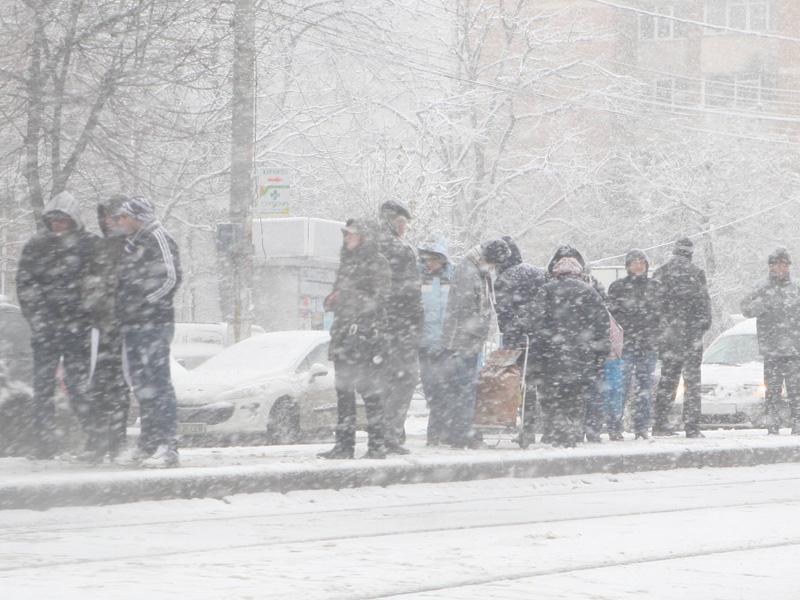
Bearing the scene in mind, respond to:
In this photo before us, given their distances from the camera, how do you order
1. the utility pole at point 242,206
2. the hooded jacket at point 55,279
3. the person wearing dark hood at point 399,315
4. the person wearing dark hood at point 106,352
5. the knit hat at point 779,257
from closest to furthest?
the person wearing dark hood at point 106,352 < the hooded jacket at point 55,279 < the person wearing dark hood at point 399,315 < the knit hat at point 779,257 < the utility pole at point 242,206

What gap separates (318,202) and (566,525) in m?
29.4

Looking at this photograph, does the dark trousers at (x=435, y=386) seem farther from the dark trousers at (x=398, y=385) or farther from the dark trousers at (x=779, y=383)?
the dark trousers at (x=779, y=383)

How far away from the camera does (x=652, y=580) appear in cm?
583

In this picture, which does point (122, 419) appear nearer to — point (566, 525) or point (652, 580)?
point (566, 525)

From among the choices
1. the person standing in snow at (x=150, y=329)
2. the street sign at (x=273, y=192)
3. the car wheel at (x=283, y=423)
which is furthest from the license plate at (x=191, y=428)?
Answer: the street sign at (x=273, y=192)

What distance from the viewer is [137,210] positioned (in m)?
9.04

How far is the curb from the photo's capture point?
7730 mm

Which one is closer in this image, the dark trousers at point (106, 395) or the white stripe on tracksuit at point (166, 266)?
the white stripe on tracksuit at point (166, 266)

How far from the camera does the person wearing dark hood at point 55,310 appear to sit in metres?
9.21

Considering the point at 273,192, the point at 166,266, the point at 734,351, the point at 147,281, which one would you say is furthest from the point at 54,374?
the point at 734,351

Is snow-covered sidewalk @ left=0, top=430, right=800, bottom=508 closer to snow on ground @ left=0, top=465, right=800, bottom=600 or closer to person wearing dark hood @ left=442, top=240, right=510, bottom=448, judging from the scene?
snow on ground @ left=0, top=465, right=800, bottom=600

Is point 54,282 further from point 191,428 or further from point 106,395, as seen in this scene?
point 191,428

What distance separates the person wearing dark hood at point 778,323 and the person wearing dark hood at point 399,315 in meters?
4.46

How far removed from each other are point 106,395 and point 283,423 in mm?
5746
